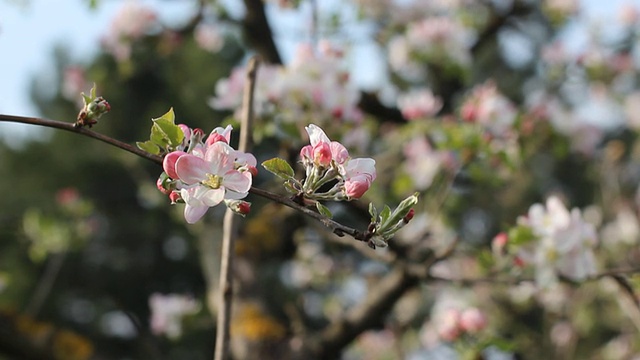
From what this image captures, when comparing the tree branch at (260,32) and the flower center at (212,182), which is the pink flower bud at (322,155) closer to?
the flower center at (212,182)

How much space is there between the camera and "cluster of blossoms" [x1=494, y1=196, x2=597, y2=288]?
59.3 inches

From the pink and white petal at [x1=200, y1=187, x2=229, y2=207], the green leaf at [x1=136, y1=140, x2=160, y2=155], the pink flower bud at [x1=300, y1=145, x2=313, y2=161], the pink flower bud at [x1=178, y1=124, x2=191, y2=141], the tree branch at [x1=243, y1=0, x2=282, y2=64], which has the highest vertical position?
the tree branch at [x1=243, y1=0, x2=282, y2=64]

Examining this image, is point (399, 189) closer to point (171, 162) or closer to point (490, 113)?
point (490, 113)

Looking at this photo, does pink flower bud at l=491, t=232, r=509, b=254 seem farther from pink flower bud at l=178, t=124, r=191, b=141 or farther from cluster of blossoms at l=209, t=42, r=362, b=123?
pink flower bud at l=178, t=124, r=191, b=141

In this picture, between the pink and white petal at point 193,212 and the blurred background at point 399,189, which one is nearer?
the pink and white petal at point 193,212

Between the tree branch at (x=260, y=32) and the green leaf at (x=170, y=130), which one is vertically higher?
the tree branch at (x=260, y=32)

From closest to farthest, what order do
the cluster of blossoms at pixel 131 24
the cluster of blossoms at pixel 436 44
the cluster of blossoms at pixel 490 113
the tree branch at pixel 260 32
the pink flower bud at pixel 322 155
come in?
the pink flower bud at pixel 322 155, the cluster of blossoms at pixel 490 113, the tree branch at pixel 260 32, the cluster of blossoms at pixel 436 44, the cluster of blossoms at pixel 131 24

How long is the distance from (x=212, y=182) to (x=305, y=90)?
118 cm

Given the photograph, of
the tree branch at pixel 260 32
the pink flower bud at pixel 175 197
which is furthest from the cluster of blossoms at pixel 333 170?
the tree branch at pixel 260 32

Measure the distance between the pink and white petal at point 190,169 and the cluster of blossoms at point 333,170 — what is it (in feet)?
0.31

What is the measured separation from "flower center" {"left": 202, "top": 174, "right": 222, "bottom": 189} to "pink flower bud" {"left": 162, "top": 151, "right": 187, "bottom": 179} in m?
0.03

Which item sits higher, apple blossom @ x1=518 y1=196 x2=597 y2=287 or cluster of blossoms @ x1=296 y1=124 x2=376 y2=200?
apple blossom @ x1=518 y1=196 x2=597 y2=287

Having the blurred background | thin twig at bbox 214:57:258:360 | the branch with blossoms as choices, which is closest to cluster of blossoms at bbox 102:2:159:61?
the blurred background

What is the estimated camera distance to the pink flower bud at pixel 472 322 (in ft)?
5.84
